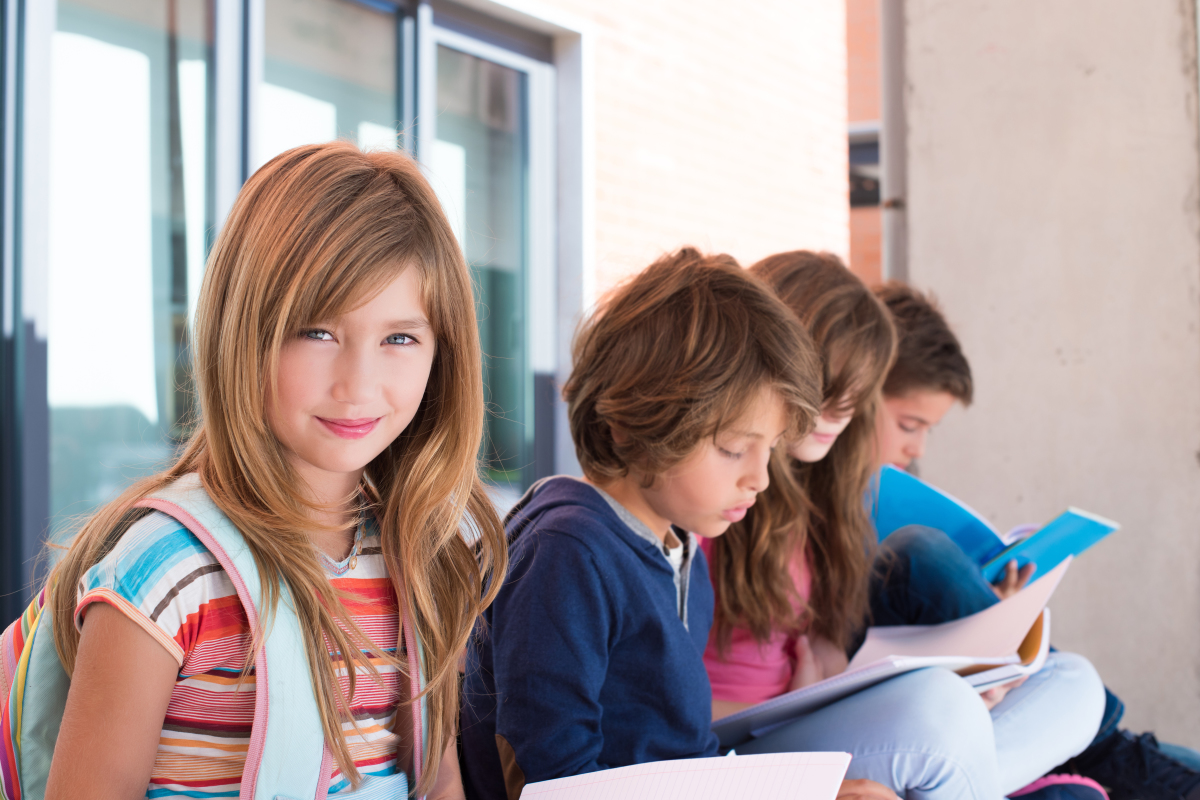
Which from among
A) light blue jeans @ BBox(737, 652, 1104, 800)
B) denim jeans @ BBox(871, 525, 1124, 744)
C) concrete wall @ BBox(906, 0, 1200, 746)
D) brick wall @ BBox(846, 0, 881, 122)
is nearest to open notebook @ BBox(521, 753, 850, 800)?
light blue jeans @ BBox(737, 652, 1104, 800)

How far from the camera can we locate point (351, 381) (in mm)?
966

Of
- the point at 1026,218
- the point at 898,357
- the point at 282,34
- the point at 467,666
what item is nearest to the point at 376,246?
the point at 467,666

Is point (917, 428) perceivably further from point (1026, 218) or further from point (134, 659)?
point (134, 659)

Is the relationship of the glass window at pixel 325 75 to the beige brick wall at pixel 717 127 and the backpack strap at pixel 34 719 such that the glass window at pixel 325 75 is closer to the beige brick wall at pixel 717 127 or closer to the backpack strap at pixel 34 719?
the beige brick wall at pixel 717 127

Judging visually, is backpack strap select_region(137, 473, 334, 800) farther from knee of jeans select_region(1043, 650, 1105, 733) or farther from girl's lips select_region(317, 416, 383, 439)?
knee of jeans select_region(1043, 650, 1105, 733)

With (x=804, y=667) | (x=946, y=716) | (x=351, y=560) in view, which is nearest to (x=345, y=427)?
(x=351, y=560)

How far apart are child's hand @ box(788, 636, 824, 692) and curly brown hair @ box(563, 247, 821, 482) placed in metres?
0.50

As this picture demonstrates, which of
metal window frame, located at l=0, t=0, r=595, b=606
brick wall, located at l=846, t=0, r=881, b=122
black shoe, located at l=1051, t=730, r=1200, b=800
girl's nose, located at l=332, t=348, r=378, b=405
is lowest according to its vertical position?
black shoe, located at l=1051, t=730, r=1200, b=800

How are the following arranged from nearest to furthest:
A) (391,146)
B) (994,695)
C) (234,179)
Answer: (391,146) < (994,695) < (234,179)

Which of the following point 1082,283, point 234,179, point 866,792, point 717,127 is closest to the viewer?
point 866,792

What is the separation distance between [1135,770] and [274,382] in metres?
1.69

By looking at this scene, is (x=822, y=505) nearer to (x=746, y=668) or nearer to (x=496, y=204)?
(x=746, y=668)

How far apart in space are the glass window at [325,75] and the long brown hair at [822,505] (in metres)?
2.12

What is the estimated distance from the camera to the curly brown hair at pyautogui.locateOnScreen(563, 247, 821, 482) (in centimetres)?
129
